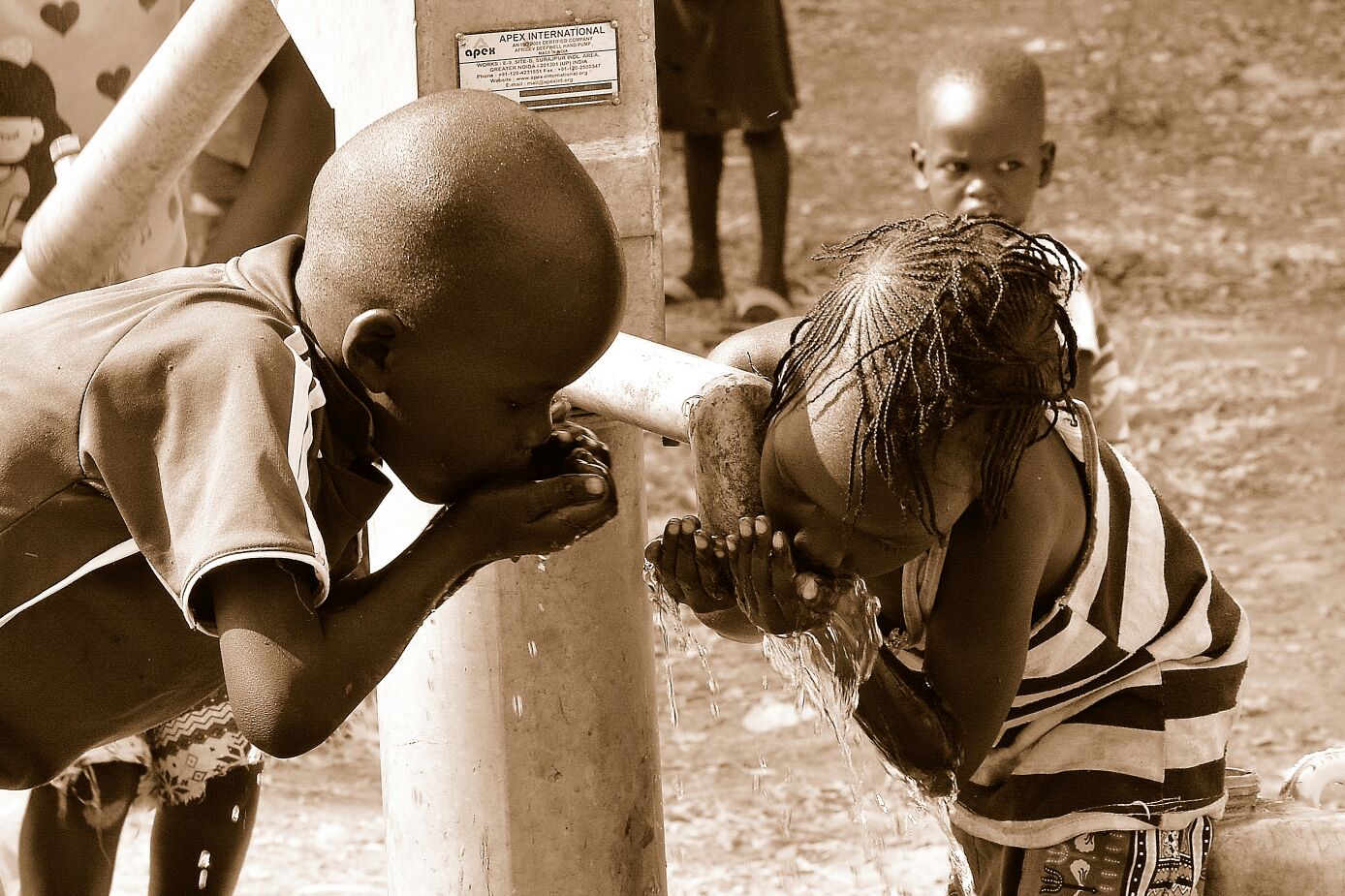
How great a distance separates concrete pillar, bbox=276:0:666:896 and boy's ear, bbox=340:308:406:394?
1.65ft

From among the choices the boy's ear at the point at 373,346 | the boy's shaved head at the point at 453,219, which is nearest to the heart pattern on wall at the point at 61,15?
the boy's shaved head at the point at 453,219

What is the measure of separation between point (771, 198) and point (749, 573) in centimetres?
493

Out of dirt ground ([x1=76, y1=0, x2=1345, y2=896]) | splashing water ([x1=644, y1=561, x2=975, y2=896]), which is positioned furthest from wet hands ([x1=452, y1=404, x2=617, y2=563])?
dirt ground ([x1=76, y1=0, x2=1345, y2=896])

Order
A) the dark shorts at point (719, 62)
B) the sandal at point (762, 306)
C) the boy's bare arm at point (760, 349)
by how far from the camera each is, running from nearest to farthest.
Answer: the boy's bare arm at point (760, 349)
the sandal at point (762, 306)
the dark shorts at point (719, 62)

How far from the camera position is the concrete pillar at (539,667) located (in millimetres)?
2156

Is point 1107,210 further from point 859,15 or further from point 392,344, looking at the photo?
point 392,344

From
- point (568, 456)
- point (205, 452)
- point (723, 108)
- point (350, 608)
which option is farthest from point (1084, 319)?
point (723, 108)

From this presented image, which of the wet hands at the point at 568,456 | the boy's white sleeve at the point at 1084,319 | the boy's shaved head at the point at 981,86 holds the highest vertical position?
the wet hands at the point at 568,456

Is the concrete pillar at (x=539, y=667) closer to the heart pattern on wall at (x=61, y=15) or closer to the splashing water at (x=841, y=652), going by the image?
the splashing water at (x=841, y=652)

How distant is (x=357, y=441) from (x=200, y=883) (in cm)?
112

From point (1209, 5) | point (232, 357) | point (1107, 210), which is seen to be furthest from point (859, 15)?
point (232, 357)

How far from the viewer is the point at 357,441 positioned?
72.8 inches

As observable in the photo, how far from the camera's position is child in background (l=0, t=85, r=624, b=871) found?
5.28 ft

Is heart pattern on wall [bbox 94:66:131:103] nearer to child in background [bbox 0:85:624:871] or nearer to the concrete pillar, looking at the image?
the concrete pillar
